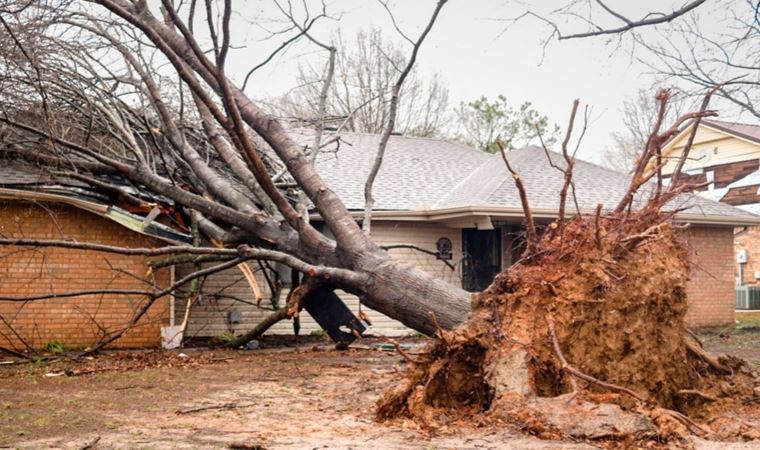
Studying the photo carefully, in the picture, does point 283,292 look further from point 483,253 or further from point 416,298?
point 416,298

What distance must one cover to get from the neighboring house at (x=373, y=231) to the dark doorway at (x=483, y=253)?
21mm

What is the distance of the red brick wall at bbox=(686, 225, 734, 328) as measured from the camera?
1652 cm

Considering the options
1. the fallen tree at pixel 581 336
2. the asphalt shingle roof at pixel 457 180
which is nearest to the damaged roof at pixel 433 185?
the asphalt shingle roof at pixel 457 180

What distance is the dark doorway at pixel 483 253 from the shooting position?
15562 millimetres

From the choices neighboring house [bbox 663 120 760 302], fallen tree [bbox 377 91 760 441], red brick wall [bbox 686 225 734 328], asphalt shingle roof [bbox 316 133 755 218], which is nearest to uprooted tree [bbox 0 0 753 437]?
fallen tree [bbox 377 91 760 441]

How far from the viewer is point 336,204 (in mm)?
8539

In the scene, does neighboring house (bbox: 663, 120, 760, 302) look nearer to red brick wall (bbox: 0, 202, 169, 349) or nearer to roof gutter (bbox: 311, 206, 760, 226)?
roof gutter (bbox: 311, 206, 760, 226)

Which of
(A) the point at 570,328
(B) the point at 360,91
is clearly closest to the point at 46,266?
(A) the point at 570,328

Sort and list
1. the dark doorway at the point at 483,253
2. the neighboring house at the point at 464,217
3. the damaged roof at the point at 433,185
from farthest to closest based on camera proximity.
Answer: the dark doorway at the point at 483,253 → the neighboring house at the point at 464,217 → the damaged roof at the point at 433,185

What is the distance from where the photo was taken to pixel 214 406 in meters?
6.97

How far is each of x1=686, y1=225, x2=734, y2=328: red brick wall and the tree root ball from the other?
1032 cm

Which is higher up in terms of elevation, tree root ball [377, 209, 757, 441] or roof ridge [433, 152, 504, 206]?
roof ridge [433, 152, 504, 206]

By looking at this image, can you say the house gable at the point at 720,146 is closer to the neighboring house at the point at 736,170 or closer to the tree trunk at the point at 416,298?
the neighboring house at the point at 736,170

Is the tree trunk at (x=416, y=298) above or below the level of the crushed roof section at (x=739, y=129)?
below
